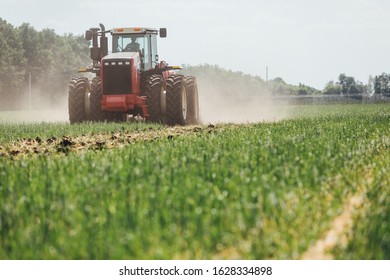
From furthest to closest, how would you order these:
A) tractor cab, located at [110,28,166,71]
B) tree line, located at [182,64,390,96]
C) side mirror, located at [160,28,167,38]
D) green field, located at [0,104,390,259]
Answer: tree line, located at [182,64,390,96] → tractor cab, located at [110,28,166,71] → side mirror, located at [160,28,167,38] → green field, located at [0,104,390,259]

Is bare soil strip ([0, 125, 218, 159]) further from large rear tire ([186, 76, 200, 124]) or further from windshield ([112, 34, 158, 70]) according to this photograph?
large rear tire ([186, 76, 200, 124])

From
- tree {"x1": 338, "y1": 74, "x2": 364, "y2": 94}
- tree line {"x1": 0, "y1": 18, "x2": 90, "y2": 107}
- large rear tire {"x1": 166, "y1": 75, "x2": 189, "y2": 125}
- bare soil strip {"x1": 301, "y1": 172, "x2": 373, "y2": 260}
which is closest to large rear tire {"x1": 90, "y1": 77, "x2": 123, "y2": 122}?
large rear tire {"x1": 166, "y1": 75, "x2": 189, "y2": 125}

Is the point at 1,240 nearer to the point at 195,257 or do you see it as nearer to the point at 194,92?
the point at 195,257

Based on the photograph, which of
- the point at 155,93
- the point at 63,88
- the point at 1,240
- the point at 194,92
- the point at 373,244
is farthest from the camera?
the point at 63,88

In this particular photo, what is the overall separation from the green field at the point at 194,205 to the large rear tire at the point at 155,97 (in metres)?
9.55

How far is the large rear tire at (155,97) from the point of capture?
18.4 meters

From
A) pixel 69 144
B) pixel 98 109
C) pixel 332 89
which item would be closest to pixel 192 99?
pixel 98 109

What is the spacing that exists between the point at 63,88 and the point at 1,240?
75589mm

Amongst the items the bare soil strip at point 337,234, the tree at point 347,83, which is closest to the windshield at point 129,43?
the bare soil strip at point 337,234

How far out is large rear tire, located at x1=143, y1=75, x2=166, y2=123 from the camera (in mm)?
18375

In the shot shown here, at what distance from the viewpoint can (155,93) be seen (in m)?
A: 18.4

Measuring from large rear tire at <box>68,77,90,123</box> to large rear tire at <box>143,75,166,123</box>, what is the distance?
196cm

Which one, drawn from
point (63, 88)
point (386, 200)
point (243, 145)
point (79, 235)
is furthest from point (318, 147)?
point (63, 88)

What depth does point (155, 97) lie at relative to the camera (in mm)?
18453
